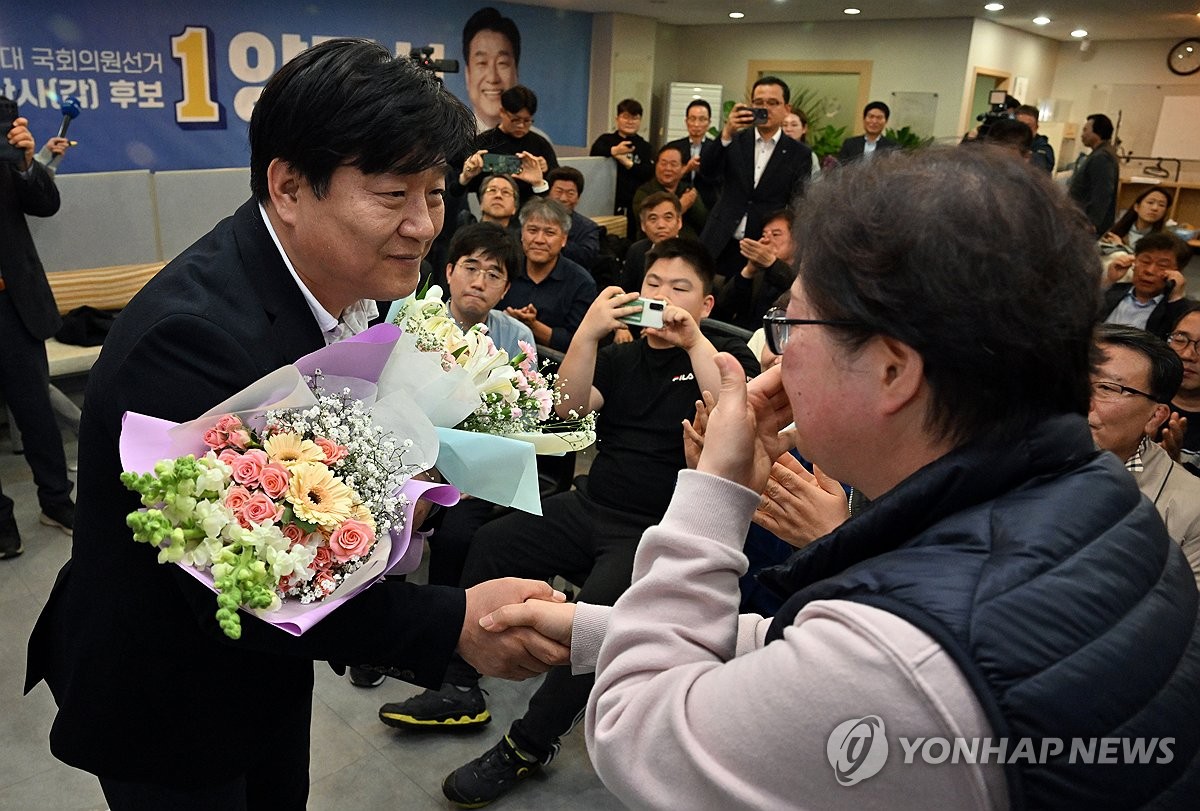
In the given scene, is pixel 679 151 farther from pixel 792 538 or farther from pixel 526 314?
pixel 792 538

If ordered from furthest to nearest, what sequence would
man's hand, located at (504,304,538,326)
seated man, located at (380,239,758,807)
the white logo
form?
man's hand, located at (504,304,538,326) < seated man, located at (380,239,758,807) < the white logo

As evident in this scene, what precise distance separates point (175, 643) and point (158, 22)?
692 centimetres

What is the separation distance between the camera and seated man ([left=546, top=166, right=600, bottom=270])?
5156mm

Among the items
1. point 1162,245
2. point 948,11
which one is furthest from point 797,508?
point 948,11

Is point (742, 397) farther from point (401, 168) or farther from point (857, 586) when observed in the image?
point (401, 168)

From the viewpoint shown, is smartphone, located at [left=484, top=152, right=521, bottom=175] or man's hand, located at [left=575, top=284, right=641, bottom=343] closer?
man's hand, located at [left=575, top=284, right=641, bottom=343]

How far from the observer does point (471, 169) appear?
5.19 meters

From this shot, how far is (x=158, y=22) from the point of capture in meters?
6.73

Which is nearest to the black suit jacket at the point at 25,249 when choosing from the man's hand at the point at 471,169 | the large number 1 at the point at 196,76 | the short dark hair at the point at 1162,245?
the man's hand at the point at 471,169

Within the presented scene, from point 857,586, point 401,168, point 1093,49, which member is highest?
point 1093,49

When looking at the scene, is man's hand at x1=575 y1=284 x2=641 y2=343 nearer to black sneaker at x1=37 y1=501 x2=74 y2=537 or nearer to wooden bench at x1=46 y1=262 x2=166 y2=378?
black sneaker at x1=37 y1=501 x2=74 y2=537

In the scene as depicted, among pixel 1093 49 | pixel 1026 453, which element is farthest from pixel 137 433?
pixel 1093 49

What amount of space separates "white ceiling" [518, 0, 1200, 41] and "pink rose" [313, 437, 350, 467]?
380 inches

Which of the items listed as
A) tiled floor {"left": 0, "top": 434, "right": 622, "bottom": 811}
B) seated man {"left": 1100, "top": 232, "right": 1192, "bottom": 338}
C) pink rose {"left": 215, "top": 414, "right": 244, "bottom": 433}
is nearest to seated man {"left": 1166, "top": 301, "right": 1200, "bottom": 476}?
seated man {"left": 1100, "top": 232, "right": 1192, "bottom": 338}
